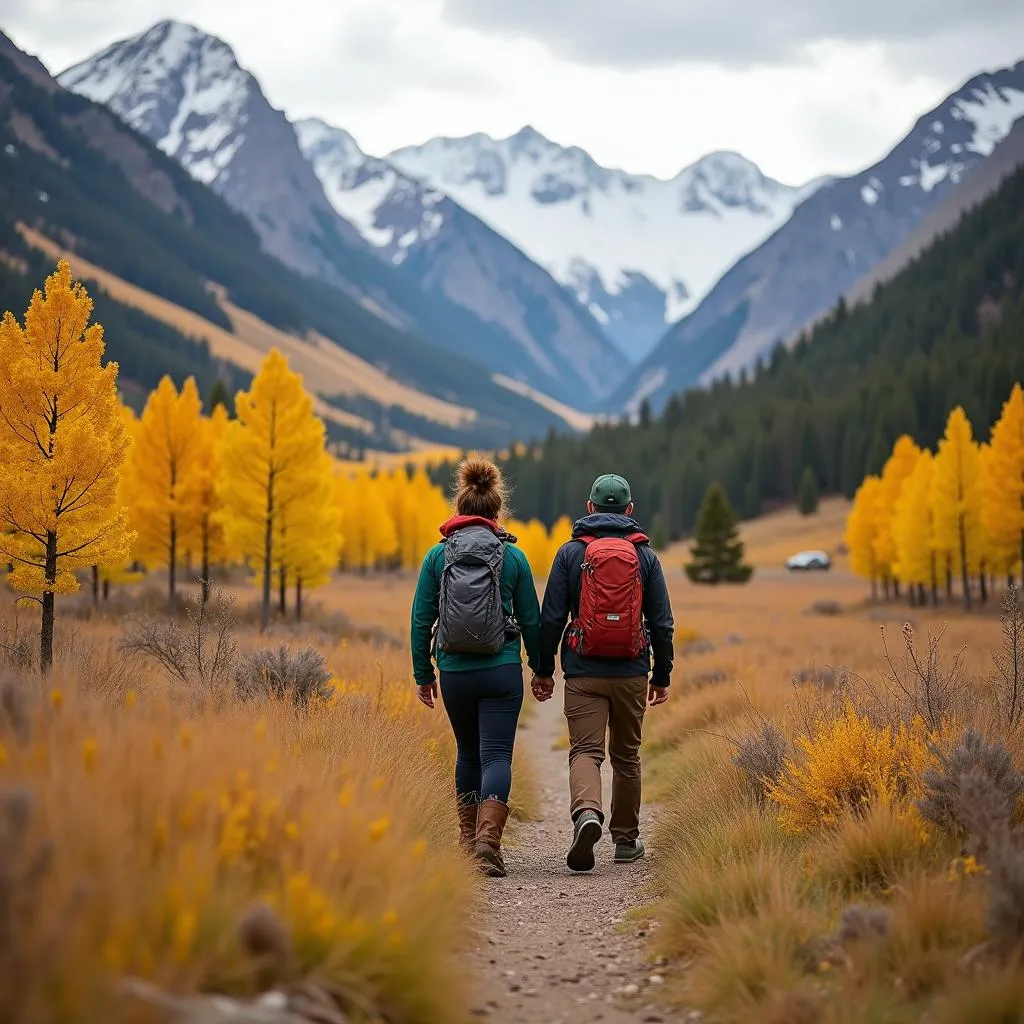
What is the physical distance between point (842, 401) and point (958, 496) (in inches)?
3165

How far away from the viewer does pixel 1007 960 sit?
398 centimetres

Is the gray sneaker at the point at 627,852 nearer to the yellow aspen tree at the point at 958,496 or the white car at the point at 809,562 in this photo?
the yellow aspen tree at the point at 958,496

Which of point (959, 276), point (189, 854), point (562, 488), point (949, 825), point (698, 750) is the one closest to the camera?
point (189, 854)

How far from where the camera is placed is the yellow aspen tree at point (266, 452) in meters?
26.8

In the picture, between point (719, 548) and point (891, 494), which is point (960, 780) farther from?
point (719, 548)

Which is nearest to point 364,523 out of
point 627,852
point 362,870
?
point 627,852

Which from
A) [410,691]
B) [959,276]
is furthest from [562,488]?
[410,691]

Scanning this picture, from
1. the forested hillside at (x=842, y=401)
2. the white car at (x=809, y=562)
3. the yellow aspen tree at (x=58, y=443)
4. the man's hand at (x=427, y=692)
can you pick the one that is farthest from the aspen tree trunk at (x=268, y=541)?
the forested hillside at (x=842, y=401)

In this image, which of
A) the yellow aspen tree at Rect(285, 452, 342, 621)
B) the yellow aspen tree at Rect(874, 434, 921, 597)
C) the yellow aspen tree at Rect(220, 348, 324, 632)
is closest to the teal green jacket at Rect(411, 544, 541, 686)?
the yellow aspen tree at Rect(220, 348, 324, 632)

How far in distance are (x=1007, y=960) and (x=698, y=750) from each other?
241 inches

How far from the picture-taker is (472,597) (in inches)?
263

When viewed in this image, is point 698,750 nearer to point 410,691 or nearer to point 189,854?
point 410,691

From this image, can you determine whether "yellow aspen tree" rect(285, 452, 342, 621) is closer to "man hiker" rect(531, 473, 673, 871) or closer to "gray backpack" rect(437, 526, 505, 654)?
"man hiker" rect(531, 473, 673, 871)

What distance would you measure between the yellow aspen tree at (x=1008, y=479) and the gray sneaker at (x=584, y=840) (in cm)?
3568
